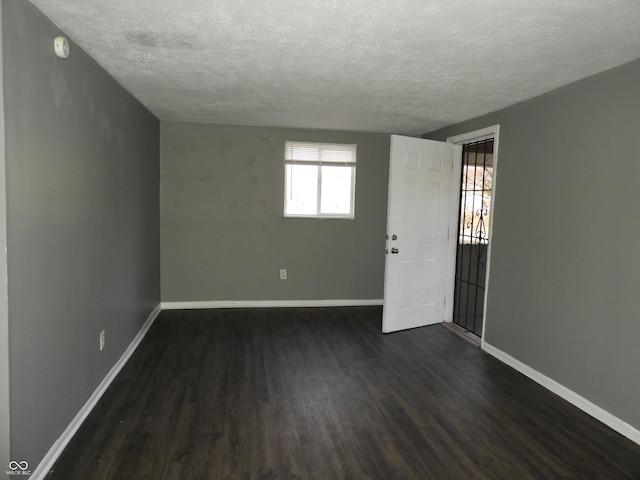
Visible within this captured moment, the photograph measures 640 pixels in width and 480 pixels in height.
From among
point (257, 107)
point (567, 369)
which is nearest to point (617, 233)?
point (567, 369)

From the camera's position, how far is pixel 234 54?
102 inches

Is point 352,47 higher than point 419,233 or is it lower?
higher

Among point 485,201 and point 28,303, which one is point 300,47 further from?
A: point 485,201

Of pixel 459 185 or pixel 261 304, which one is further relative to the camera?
pixel 261 304

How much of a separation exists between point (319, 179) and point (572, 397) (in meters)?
3.57

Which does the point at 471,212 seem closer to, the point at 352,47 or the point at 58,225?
the point at 352,47

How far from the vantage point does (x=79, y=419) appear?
252 centimetres

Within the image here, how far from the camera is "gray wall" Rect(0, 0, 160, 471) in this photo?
70.6 inches

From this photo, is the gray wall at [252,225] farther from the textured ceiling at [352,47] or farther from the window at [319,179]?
the textured ceiling at [352,47]

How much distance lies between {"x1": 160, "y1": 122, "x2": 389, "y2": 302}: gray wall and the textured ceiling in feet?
4.36

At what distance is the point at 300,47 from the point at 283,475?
2351 millimetres
